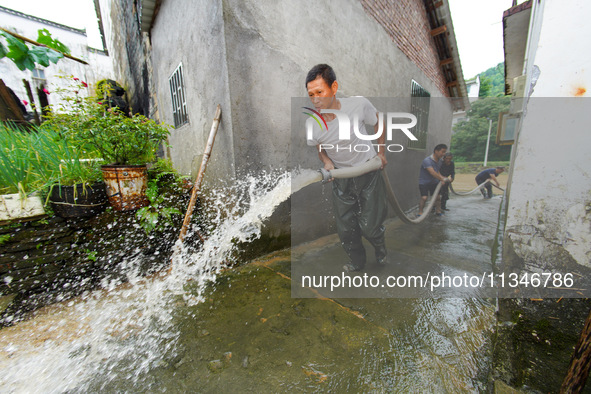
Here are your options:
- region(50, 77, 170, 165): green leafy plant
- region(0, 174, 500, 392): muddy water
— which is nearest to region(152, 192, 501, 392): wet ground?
region(0, 174, 500, 392): muddy water

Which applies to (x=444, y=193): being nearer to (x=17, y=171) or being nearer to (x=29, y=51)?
(x=29, y=51)

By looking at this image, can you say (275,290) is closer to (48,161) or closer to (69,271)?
(69,271)

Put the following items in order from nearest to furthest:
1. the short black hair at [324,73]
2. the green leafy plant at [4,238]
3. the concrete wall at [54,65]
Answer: the short black hair at [324,73]
the green leafy plant at [4,238]
the concrete wall at [54,65]

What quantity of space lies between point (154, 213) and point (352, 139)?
7.72 ft

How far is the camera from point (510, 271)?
2.04m

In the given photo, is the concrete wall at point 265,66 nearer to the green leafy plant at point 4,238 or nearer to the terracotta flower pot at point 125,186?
the terracotta flower pot at point 125,186

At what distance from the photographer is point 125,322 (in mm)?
1948

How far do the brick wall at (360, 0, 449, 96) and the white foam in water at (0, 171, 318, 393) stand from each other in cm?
337

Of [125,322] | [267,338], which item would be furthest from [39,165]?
[267,338]

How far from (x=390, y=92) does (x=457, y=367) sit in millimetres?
2894

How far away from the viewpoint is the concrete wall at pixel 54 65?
11.3m

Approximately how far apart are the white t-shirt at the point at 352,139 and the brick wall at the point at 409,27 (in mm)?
2951

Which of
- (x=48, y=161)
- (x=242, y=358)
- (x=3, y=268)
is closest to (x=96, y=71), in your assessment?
(x=48, y=161)

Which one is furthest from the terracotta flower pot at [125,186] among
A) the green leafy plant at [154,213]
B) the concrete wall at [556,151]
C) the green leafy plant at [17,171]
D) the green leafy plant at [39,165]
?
the concrete wall at [556,151]
